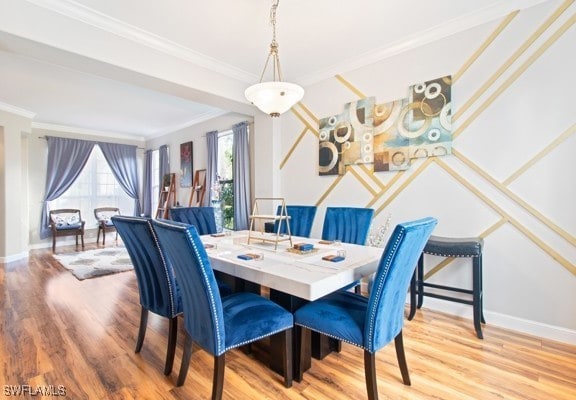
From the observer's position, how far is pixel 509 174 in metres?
2.47

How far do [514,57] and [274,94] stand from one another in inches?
83.4

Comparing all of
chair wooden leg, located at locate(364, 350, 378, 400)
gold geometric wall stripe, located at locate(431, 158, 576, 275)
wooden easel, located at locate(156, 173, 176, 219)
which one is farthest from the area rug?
gold geometric wall stripe, located at locate(431, 158, 576, 275)

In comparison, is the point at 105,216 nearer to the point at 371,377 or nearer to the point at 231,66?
the point at 231,66

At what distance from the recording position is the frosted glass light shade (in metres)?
2.07

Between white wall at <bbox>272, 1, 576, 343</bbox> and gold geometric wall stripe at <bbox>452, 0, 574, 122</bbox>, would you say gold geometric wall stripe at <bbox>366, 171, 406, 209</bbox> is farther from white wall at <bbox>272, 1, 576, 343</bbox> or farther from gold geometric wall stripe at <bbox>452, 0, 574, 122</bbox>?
gold geometric wall stripe at <bbox>452, 0, 574, 122</bbox>

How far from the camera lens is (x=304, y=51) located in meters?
3.23

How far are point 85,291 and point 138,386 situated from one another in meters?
2.27

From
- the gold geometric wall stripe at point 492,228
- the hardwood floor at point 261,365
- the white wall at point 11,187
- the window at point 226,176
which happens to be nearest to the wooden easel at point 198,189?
Answer: the window at point 226,176

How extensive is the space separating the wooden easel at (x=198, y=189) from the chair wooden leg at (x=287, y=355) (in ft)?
14.5

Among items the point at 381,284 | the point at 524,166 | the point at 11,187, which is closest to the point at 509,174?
the point at 524,166

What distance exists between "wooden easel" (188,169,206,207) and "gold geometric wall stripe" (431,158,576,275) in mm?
4324

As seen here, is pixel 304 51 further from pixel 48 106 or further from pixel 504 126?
pixel 48 106

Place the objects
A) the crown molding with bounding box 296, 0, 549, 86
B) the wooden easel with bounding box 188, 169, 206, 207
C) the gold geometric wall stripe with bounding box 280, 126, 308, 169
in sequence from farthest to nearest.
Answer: the wooden easel with bounding box 188, 169, 206, 207 → the gold geometric wall stripe with bounding box 280, 126, 308, 169 → the crown molding with bounding box 296, 0, 549, 86

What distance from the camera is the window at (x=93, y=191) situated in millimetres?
6809
